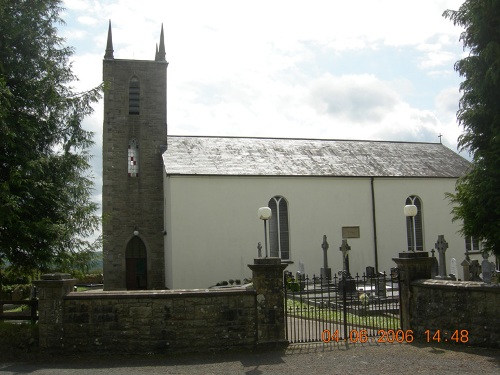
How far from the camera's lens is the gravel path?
30.3ft

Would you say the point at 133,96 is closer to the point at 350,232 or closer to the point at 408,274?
the point at 350,232

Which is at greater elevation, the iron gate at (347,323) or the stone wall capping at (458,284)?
the stone wall capping at (458,284)

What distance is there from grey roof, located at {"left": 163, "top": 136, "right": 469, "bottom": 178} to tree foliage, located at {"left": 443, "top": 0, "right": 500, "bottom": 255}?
44.8 feet

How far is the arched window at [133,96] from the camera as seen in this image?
28.6m

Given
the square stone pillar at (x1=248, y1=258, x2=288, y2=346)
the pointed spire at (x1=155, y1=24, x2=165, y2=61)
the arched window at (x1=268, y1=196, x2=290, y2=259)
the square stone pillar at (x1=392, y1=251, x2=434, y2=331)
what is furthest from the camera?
the pointed spire at (x1=155, y1=24, x2=165, y2=61)

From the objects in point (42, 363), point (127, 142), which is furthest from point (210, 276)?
point (42, 363)

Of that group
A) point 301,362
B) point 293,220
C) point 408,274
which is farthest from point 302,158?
point 301,362

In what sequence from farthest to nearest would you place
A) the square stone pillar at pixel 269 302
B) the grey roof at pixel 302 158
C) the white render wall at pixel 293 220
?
the grey roof at pixel 302 158 < the white render wall at pixel 293 220 < the square stone pillar at pixel 269 302

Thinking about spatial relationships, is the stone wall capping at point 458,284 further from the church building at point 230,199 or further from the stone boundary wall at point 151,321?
the church building at point 230,199

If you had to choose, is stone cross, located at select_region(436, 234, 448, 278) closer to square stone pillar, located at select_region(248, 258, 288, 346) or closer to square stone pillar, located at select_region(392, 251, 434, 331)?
square stone pillar, located at select_region(392, 251, 434, 331)

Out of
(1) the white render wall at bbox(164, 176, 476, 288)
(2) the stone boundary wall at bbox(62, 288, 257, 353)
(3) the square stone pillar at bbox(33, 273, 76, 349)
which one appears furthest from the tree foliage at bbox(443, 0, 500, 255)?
(1) the white render wall at bbox(164, 176, 476, 288)

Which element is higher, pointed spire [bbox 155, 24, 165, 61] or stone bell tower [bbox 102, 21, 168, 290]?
pointed spire [bbox 155, 24, 165, 61]

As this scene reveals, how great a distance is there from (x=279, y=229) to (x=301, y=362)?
16.4m

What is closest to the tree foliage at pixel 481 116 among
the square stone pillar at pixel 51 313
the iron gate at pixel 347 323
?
the iron gate at pixel 347 323
